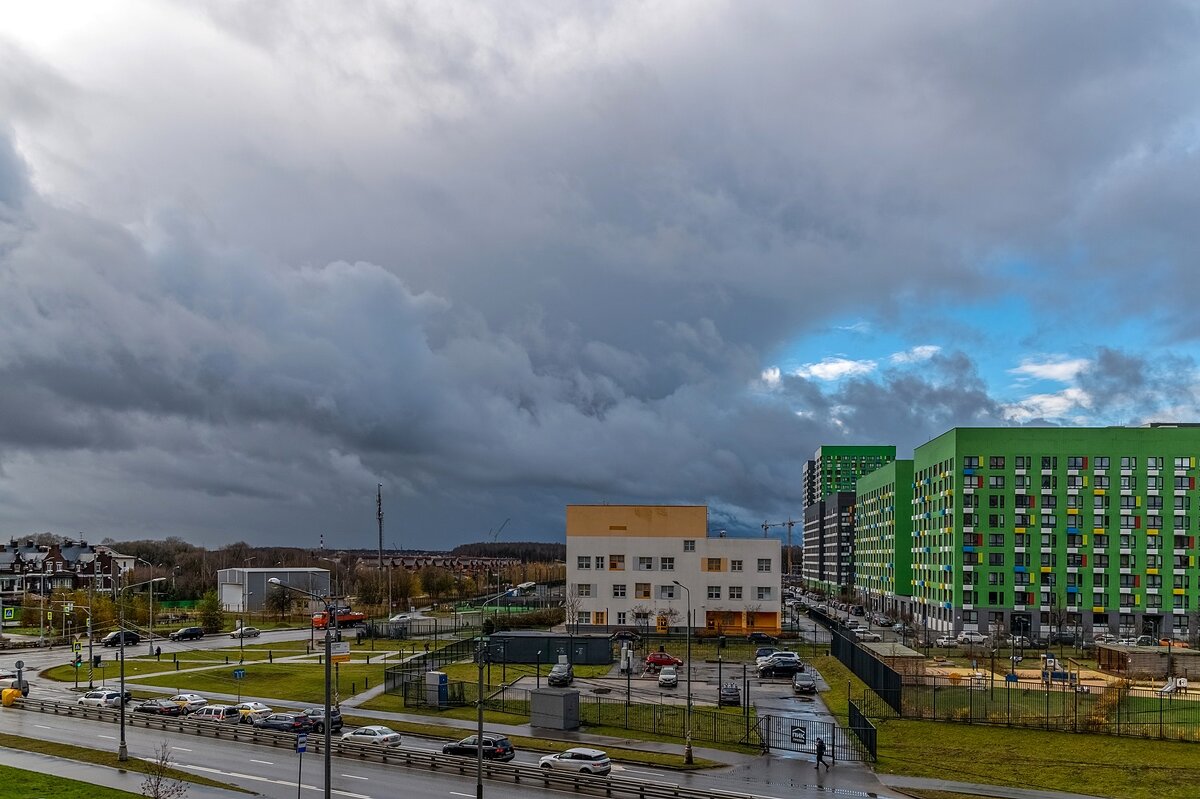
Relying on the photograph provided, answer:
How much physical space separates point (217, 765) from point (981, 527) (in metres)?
109

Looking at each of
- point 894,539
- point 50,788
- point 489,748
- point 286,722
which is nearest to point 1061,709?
point 489,748

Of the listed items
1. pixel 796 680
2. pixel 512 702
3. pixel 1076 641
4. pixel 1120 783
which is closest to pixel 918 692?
pixel 796 680

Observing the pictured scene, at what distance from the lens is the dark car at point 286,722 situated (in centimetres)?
5750

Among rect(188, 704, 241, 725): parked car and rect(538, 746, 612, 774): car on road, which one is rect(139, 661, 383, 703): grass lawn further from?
rect(538, 746, 612, 774): car on road

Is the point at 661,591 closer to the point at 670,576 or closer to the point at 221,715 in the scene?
the point at 670,576

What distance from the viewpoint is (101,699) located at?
225 ft

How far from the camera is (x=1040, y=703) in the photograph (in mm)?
65750

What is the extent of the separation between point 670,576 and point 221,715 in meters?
74.3

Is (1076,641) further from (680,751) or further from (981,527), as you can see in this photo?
(680,751)

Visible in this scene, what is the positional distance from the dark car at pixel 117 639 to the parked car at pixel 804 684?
73.1 m

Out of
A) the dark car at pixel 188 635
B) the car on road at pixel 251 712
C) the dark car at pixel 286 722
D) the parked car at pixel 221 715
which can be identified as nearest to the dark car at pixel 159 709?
the parked car at pixel 221 715

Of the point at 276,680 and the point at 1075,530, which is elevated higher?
the point at 1075,530

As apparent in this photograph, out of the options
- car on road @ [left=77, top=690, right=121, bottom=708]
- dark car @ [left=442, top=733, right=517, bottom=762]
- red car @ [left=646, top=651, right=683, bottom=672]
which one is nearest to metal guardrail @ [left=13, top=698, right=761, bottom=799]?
dark car @ [left=442, top=733, right=517, bottom=762]

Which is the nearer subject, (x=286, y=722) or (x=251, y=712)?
(x=286, y=722)
